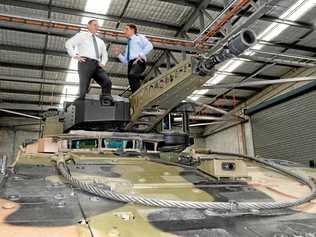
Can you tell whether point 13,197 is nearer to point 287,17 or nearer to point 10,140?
point 287,17

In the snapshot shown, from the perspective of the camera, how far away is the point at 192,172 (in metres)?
3.75

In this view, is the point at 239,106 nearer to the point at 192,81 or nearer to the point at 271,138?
the point at 271,138

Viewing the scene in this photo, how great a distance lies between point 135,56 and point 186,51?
2.66m

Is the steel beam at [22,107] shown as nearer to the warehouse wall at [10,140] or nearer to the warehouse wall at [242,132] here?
the warehouse wall at [10,140]

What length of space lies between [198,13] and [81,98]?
4256 mm

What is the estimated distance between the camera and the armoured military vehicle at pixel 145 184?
204 cm

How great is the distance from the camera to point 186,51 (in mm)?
8789

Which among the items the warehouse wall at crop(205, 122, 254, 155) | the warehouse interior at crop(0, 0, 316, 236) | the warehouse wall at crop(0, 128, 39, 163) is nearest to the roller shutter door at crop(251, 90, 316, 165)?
the warehouse interior at crop(0, 0, 316, 236)

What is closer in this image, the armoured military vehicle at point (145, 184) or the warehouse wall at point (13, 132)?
the armoured military vehicle at point (145, 184)

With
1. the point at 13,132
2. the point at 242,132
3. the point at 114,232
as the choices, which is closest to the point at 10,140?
the point at 13,132

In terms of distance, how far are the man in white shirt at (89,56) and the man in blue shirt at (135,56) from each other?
656 mm

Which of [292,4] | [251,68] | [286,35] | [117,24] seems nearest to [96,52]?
[117,24]

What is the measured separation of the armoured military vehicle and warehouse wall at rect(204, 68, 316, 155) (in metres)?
7.88

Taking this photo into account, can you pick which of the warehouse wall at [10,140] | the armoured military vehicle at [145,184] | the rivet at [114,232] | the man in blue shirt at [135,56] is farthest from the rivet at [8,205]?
the warehouse wall at [10,140]
